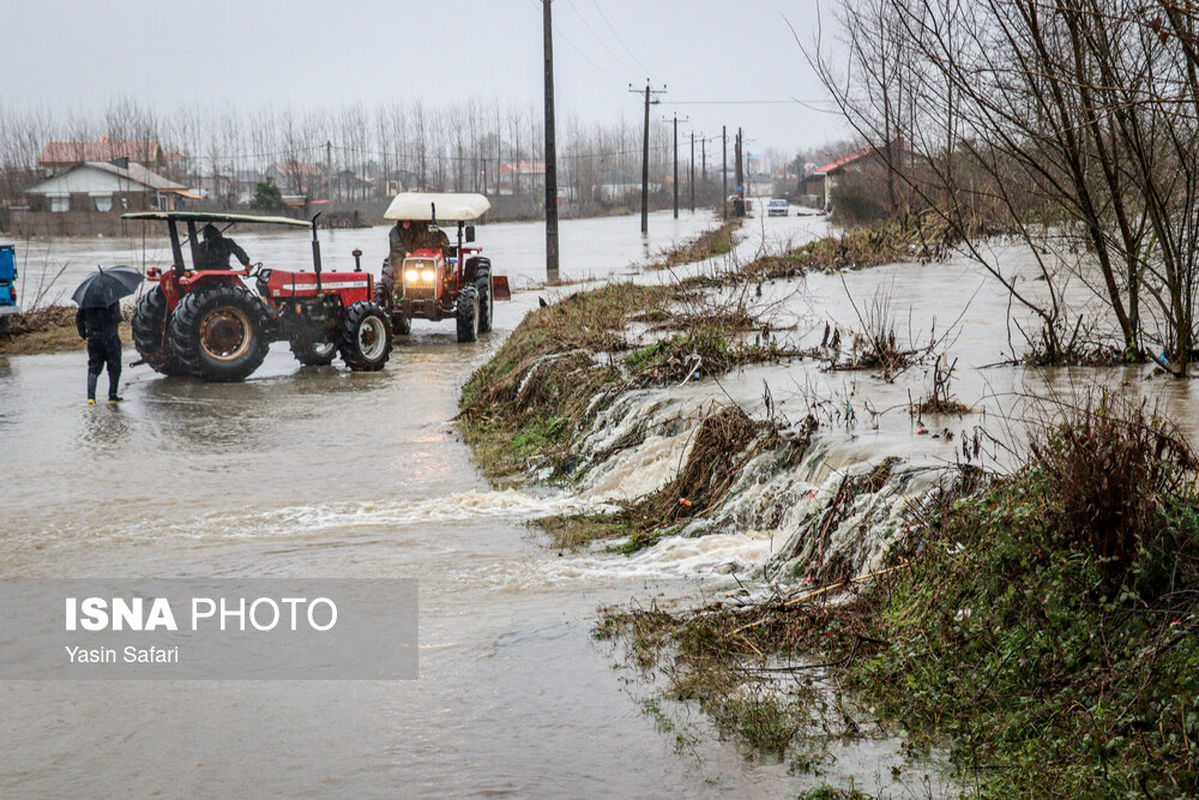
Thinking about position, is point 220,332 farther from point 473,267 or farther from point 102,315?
point 473,267

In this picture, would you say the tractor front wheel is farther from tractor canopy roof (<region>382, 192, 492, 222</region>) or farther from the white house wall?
the white house wall

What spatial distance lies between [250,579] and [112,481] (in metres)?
3.65

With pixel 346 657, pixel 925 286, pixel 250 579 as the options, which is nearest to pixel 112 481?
pixel 250 579

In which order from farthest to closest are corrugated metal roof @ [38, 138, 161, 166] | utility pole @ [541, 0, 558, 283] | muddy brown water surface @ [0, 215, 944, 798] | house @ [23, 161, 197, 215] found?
corrugated metal roof @ [38, 138, 161, 166] < house @ [23, 161, 197, 215] < utility pole @ [541, 0, 558, 283] < muddy brown water surface @ [0, 215, 944, 798]

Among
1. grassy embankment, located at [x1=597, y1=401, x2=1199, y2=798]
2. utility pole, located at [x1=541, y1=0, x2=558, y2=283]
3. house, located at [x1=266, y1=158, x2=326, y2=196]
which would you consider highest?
house, located at [x1=266, y1=158, x2=326, y2=196]

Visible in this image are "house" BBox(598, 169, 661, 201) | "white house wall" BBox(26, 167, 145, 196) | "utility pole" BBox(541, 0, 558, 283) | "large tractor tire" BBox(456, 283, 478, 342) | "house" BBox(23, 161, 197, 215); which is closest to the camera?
"large tractor tire" BBox(456, 283, 478, 342)

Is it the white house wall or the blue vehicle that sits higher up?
the white house wall

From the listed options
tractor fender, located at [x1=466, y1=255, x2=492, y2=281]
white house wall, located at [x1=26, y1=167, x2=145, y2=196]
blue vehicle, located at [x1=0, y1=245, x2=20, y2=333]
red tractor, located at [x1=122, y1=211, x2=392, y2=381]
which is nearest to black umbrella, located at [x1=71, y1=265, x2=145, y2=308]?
red tractor, located at [x1=122, y1=211, x2=392, y2=381]

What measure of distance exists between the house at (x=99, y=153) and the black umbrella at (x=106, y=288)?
9200 centimetres

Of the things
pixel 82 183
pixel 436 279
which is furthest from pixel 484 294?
pixel 82 183

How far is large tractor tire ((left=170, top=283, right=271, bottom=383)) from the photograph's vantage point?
50.8 feet

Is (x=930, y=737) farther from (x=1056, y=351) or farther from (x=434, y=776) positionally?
(x=1056, y=351)

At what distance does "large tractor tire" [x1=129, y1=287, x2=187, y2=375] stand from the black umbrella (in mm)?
1807

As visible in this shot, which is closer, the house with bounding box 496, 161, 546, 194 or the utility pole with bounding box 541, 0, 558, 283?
the utility pole with bounding box 541, 0, 558, 283
